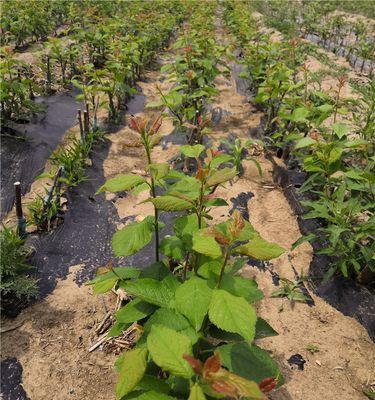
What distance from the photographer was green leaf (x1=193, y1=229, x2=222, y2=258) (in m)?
1.60

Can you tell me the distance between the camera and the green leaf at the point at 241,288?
1685 mm

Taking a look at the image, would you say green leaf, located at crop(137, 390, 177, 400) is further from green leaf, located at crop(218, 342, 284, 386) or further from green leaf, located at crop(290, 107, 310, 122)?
green leaf, located at crop(290, 107, 310, 122)

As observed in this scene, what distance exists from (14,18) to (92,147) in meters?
6.71

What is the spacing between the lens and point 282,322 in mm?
3217

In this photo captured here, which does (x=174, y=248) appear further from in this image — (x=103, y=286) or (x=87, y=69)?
(x=87, y=69)

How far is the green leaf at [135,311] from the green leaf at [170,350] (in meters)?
0.43

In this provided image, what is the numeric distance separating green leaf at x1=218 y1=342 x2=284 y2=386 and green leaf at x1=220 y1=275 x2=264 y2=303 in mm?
210

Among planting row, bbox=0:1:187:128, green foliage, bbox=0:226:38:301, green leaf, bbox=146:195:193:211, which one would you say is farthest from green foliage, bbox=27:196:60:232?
green leaf, bbox=146:195:193:211

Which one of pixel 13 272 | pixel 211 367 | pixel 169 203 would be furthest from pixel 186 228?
pixel 13 272

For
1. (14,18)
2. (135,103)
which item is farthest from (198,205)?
(14,18)

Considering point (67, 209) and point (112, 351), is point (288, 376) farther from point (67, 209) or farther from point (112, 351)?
point (67, 209)

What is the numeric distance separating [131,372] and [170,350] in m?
0.28

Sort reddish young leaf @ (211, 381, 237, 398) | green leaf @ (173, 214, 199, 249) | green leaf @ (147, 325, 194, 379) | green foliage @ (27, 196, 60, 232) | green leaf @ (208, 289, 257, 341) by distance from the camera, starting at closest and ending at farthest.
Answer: reddish young leaf @ (211, 381, 237, 398) < green leaf @ (147, 325, 194, 379) < green leaf @ (208, 289, 257, 341) < green leaf @ (173, 214, 199, 249) < green foliage @ (27, 196, 60, 232)

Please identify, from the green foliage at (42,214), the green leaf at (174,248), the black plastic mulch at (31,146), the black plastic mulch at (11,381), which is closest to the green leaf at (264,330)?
the green leaf at (174,248)
